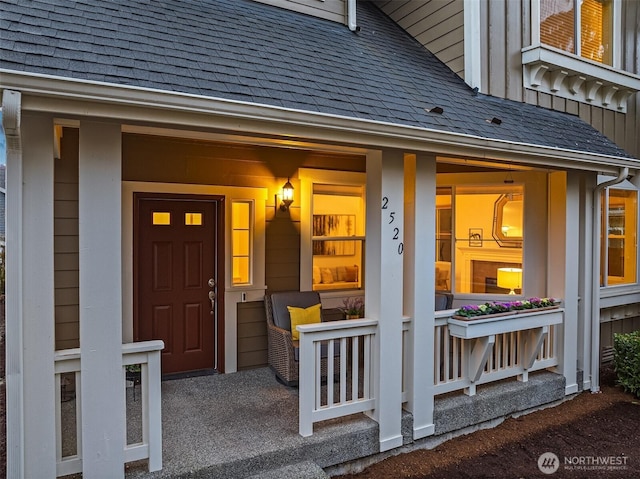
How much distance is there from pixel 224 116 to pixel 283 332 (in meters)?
2.36

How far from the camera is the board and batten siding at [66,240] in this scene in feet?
13.3

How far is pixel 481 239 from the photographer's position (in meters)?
5.69

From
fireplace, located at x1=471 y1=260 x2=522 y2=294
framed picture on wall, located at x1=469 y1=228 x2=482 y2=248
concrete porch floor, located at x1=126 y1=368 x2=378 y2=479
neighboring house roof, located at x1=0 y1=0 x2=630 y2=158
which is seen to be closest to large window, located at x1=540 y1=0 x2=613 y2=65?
neighboring house roof, located at x1=0 y1=0 x2=630 y2=158

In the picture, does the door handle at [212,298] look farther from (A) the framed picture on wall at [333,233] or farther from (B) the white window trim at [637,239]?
(B) the white window trim at [637,239]

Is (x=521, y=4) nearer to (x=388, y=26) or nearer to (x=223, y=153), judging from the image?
(x=388, y=26)

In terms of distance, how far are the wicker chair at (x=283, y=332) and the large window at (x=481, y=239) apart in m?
1.91

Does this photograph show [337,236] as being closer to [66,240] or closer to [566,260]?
[566,260]

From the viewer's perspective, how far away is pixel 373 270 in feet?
11.9

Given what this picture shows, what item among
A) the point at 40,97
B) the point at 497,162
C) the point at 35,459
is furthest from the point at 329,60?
the point at 35,459

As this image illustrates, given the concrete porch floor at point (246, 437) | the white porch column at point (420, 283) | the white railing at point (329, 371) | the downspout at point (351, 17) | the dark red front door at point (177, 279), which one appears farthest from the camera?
the downspout at point (351, 17)

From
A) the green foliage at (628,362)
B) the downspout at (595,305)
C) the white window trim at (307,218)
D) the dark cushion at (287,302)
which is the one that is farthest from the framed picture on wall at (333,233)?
the green foliage at (628,362)

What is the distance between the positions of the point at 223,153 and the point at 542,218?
369 centimetres

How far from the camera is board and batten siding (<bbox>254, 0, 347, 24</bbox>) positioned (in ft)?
16.4

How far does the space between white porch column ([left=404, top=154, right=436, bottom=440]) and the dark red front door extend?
220cm
